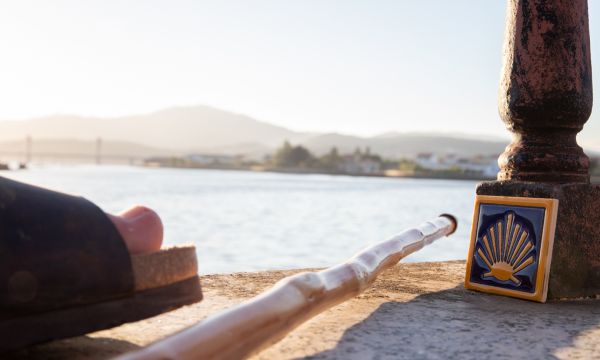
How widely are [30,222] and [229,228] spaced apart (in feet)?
96.1

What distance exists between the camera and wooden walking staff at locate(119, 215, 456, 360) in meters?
1.55

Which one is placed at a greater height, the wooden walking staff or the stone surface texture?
the stone surface texture

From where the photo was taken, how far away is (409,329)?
2377 mm

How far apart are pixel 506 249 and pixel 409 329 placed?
1.03m

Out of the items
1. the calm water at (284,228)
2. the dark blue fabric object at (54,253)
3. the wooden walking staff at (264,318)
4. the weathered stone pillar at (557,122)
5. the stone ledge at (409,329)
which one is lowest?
the calm water at (284,228)

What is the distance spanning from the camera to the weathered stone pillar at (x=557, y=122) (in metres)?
3.13

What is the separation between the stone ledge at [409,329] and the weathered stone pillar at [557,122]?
239 millimetres

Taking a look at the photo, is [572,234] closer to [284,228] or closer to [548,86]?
[548,86]

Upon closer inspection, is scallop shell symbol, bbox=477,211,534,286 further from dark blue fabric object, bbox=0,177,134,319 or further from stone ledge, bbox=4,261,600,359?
dark blue fabric object, bbox=0,177,134,319

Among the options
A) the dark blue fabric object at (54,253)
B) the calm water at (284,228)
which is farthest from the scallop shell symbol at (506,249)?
the calm water at (284,228)

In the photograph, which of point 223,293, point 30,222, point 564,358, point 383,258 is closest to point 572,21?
point 383,258

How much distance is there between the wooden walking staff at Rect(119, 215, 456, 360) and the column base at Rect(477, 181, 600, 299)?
1.04 m

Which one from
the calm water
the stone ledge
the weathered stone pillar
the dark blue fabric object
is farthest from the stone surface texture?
the calm water

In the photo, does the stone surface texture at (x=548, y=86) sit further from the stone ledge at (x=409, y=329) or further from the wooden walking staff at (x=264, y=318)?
the wooden walking staff at (x=264, y=318)
